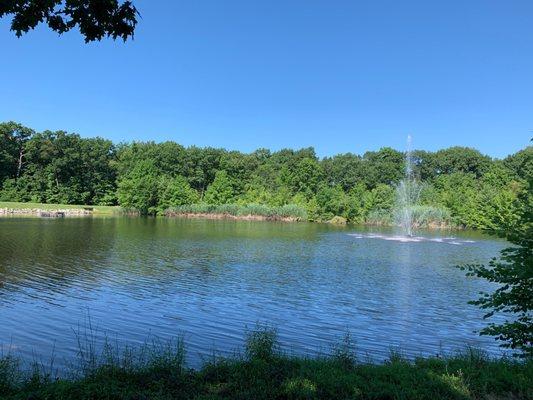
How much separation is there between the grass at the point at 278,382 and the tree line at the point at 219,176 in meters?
74.3

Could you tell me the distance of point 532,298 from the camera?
8227 millimetres

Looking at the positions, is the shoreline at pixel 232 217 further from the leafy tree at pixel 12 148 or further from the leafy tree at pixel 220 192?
the leafy tree at pixel 12 148

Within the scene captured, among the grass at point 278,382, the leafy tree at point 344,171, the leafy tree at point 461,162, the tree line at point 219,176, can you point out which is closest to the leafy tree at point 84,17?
the grass at point 278,382

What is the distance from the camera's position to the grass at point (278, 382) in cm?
648

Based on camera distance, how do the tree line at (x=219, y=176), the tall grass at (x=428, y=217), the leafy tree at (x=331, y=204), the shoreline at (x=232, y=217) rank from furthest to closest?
the tree line at (x=219, y=176)
the leafy tree at (x=331, y=204)
the shoreline at (x=232, y=217)
the tall grass at (x=428, y=217)

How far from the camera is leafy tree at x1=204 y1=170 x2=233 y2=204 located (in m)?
97.2

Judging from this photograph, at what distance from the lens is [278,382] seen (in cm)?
710

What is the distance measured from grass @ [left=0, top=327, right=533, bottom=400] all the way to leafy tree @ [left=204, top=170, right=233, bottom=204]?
89592mm

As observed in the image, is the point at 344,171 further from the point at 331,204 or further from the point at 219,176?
the point at 219,176

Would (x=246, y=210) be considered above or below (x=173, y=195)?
below

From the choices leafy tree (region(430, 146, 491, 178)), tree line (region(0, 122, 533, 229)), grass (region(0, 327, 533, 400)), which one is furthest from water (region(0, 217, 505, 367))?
leafy tree (region(430, 146, 491, 178))

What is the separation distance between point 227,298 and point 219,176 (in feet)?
275

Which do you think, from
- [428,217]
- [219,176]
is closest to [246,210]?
[219,176]

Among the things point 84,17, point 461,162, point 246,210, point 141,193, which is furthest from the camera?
point 461,162
